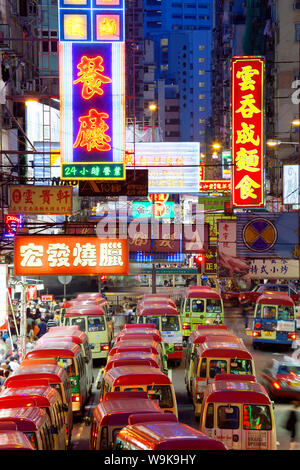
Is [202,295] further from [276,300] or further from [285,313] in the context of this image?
[285,313]

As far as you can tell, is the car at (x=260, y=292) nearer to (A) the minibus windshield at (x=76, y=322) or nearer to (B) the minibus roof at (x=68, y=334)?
(A) the minibus windshield at (x=76, y=322)

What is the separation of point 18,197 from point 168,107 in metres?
126

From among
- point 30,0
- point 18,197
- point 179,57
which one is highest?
point 179,57

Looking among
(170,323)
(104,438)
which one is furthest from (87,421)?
(170,323)

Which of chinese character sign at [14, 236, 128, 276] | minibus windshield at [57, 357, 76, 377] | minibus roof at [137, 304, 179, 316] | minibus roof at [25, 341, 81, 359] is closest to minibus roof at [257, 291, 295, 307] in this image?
minibus roof at [137, 304, 179, 316]

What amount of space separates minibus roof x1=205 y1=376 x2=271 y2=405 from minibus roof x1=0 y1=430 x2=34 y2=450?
17.4ft

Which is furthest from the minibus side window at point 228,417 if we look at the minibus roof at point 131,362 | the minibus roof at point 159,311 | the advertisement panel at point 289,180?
the advertisement panel at point 289,180

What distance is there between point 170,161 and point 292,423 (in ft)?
71.4

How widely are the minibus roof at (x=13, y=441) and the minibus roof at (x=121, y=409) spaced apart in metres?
2.29
